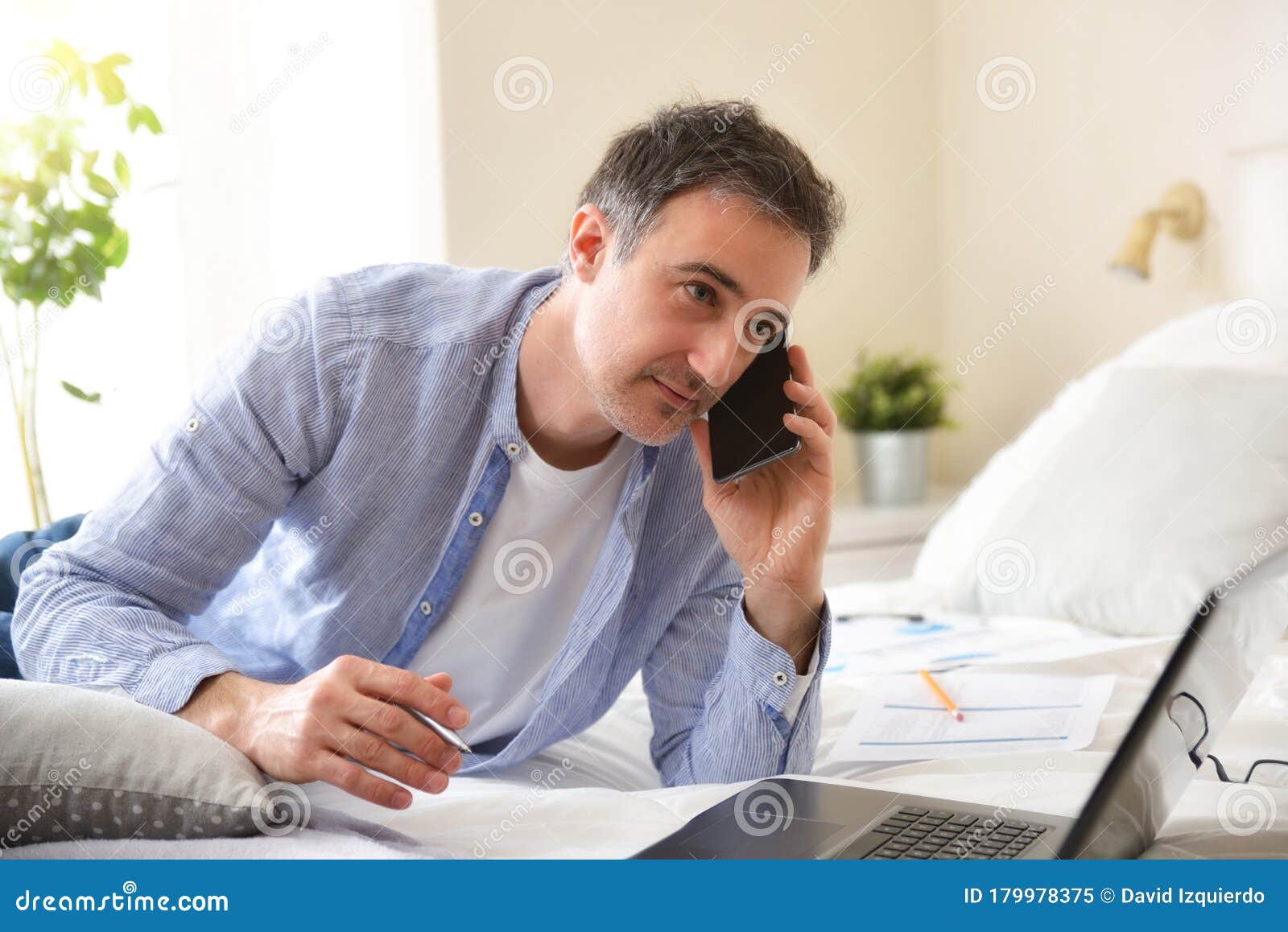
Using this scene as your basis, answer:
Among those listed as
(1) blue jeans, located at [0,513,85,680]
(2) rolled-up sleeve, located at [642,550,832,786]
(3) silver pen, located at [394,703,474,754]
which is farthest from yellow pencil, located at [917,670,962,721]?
(1) blue jeans, located at [0,513,85,680]

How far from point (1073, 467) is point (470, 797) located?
43.3 inches

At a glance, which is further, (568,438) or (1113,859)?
(568,438)

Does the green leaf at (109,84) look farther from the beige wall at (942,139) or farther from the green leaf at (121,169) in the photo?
the beige wall at (942,139)

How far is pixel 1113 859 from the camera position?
0.62 metres

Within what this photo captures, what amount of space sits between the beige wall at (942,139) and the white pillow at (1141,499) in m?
0.36

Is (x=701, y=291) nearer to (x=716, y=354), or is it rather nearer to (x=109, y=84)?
(x=716, y=354)

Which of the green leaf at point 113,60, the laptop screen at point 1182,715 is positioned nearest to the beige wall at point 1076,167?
the laptop screen at point 1182,715

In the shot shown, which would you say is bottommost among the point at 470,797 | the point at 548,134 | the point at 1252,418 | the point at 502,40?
the point at 470,797

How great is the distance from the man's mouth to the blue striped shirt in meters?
0.10

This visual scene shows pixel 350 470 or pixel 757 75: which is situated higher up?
pixel 757 75

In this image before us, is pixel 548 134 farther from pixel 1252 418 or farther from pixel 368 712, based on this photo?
pixel 368 712

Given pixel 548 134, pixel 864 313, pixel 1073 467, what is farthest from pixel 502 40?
pixel 1073 467

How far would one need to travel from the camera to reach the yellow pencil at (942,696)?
Answer: 108cm

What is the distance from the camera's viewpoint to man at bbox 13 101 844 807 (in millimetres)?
891
